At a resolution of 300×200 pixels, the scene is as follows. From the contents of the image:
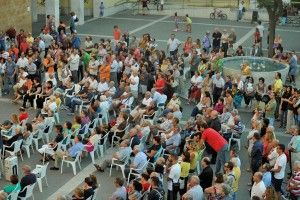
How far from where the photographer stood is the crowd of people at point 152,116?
13.0 meters

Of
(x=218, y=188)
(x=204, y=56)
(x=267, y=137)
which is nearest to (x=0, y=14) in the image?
(x=204, y=56)

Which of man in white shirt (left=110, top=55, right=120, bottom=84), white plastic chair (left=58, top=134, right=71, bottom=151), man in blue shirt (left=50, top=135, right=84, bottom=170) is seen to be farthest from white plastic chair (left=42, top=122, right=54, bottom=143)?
man in white shirt (left=110, top=55, right=120, bottom=84)

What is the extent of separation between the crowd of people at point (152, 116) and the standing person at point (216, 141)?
0.09 ft

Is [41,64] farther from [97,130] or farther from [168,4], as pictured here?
[168,4]

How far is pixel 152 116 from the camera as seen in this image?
1789 centimetres

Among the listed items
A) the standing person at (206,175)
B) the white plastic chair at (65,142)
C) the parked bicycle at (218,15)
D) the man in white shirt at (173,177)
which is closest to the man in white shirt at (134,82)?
the white plastic chair at (65,142)

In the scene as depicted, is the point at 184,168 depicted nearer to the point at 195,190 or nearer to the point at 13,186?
the point at 195,190

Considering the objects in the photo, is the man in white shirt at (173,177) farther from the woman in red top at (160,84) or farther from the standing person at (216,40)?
the standing person at (216,40)

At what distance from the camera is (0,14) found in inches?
1145

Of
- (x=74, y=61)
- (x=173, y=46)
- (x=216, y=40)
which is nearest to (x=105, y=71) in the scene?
(x=74, y=61)

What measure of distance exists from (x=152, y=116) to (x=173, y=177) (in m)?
4.98

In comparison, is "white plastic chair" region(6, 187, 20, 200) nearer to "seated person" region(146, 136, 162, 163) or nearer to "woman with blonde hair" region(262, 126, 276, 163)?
"seated person" region(146, 136, 162, 163)

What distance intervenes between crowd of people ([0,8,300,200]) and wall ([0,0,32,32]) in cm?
311

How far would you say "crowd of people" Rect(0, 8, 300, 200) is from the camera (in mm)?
13039
